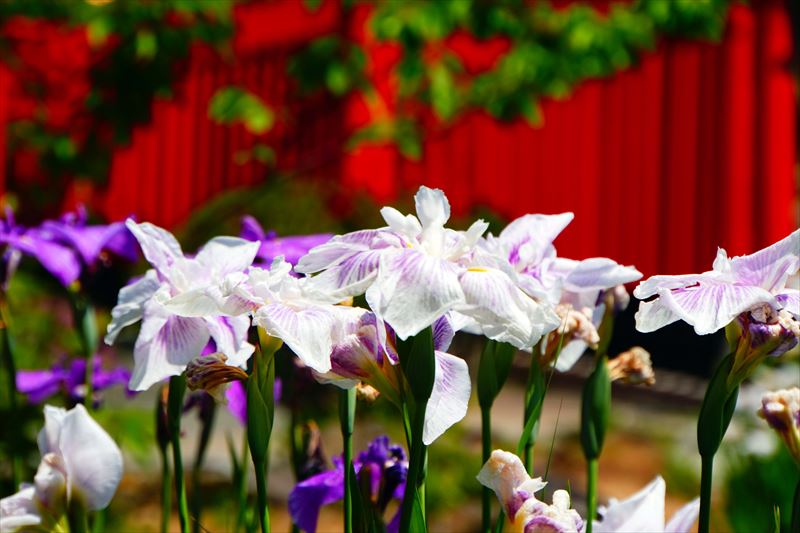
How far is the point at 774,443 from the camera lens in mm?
3150

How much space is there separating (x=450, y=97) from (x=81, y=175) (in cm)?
225

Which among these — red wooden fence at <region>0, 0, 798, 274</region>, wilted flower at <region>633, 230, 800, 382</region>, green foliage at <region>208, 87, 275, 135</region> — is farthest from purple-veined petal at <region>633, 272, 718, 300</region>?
red wooden fence at <region>0, 0, 798, 274</region>

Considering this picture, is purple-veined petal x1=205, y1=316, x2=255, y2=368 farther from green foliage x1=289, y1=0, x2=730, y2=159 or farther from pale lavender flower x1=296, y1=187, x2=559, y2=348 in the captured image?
green foliage x1=289, y1=0, x2=730, y2=159

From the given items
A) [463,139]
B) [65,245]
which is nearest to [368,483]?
[65,245]

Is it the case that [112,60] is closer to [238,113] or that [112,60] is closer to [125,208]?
[238,113]

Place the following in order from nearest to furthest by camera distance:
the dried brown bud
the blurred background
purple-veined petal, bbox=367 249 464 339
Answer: purple-veined petal, bbox=367 249 464 339
the dried brown bud
the blurred background

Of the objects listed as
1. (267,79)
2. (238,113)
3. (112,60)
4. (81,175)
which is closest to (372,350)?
(238,113)

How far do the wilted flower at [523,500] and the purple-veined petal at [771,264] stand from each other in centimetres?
21

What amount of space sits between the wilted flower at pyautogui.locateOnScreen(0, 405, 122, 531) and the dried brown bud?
53 centimetres

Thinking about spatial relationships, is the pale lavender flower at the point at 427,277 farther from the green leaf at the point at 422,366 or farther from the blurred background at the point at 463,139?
the blurred background at the point at 463,139

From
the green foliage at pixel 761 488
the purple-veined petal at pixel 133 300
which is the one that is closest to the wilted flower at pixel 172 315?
the purple-veined petal at pixel 133 300

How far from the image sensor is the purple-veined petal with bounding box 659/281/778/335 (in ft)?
2.25

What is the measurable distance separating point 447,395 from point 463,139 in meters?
6.54

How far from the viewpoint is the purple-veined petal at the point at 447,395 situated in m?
0.73
